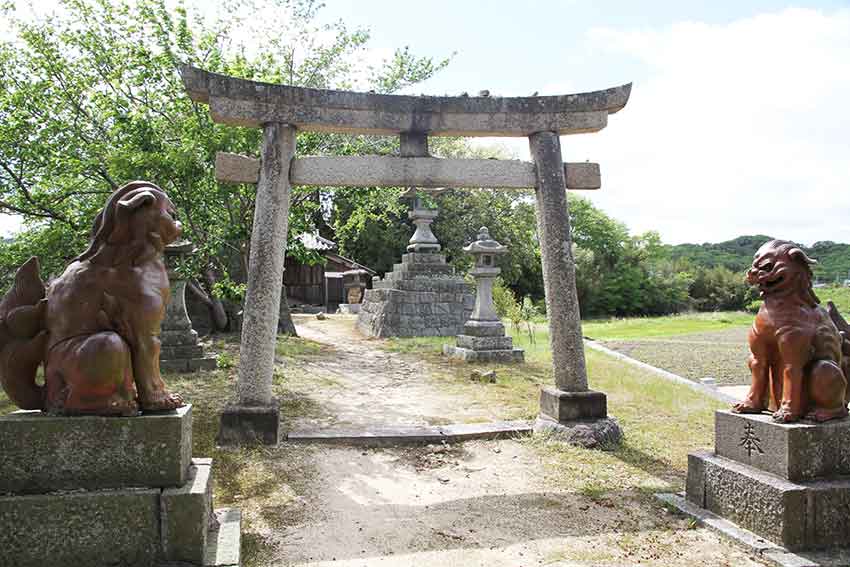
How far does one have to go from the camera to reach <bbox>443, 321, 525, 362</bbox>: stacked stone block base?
41.4ft

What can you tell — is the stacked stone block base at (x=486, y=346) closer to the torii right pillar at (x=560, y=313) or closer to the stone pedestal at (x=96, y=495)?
the torii right pillar at (x=560, y=313)

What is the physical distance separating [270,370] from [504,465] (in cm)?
259

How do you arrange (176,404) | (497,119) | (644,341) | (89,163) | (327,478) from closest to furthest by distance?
(176,404) → (327,478) → (497,119) → (89,163) → (644,341)

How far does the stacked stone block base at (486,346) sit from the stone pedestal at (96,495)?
9.66 metres

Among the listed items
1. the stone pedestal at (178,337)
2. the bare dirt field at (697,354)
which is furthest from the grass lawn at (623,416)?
the stone pedestal at (178,337)

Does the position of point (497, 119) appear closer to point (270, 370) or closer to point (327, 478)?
point (270, 370)

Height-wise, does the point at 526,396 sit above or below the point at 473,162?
below

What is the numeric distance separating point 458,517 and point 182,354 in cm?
791

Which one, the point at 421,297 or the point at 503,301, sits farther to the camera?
the point at 503,301

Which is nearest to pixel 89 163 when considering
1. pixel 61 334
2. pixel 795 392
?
pixel 61 334

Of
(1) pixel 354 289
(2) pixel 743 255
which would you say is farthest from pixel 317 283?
(2) pixel 743 255

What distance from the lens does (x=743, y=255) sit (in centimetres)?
5378

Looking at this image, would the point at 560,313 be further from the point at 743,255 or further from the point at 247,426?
the point at 743,255

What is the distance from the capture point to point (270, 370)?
20.7 ft
